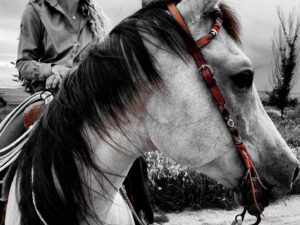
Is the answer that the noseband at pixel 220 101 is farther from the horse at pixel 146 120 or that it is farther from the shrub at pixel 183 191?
the shrub at pixel 183 191

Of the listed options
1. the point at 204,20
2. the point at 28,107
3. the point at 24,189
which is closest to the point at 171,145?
the point at 204,20

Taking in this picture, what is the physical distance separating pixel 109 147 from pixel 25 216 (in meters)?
0.54

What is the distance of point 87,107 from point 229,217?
497 centimetres

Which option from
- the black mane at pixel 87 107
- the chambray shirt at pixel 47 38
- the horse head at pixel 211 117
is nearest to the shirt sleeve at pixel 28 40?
the chambray shirt at pixel 47 38

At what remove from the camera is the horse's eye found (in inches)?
66.0

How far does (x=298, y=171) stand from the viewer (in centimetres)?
177

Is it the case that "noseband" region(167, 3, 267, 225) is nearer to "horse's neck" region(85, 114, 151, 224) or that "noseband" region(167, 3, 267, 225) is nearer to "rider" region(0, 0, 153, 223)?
"horse's neck" region(85, 114, 151, 224)

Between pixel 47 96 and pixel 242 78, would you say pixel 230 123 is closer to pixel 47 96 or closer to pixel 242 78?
pixel 242 78

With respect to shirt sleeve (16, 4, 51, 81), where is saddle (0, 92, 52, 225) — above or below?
below

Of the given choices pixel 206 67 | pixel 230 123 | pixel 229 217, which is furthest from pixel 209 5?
pixel 229 217

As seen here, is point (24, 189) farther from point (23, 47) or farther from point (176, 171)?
point (176, 171)

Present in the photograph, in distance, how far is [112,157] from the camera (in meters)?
1.78

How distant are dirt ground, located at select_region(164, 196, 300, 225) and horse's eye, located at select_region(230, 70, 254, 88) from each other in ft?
14.5

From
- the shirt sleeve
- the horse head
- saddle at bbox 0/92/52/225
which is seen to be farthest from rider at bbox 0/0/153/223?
the horse head
